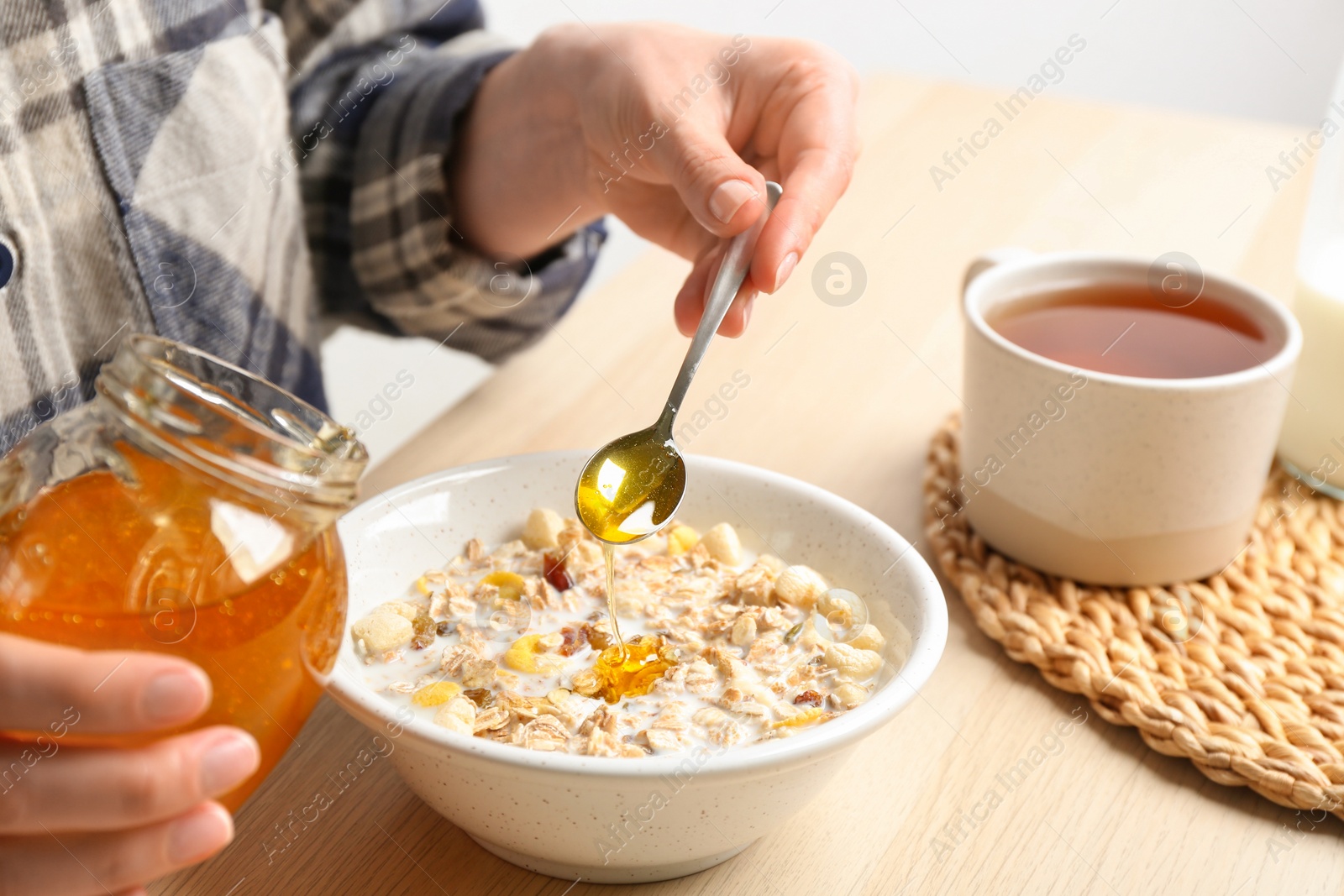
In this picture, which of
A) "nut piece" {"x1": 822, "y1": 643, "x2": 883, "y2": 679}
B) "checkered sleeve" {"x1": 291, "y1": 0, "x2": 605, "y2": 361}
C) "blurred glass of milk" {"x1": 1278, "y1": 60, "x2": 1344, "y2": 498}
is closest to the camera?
"nut piece" {"x1": 822, "y1": 643, "x2": 883, "y2": 679}

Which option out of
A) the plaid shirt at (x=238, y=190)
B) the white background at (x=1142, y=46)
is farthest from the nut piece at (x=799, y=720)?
the white background at (x=1142, y=46)

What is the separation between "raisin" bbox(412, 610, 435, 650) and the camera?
627 mm

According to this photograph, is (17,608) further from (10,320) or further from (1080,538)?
(1080,538)

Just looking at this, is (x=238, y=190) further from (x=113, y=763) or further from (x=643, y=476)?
(x=113, y=763)

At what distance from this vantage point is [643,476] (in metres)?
0.69

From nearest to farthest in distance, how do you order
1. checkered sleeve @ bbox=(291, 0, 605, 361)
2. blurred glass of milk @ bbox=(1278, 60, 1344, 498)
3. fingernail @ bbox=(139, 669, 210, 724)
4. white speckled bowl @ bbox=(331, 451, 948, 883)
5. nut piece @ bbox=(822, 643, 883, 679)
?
fingernail @ bbox=(139, 669, 210, 724) < white speckled bowl @ bbox=(331, 451, 948, 883) < nut piece @ bbox=(822, 643, 883, 679) < blurred glass of milk @ bbox=(1278, 60, 1344, 498) < checkered sleeve @ bbox=(291, 0, 605, 361)

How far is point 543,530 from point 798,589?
0.51 ft

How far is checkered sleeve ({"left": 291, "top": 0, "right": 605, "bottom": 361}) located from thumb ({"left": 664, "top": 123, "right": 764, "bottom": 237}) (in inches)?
12.8

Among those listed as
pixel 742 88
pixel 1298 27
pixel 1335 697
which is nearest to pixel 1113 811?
pixel 1335 697

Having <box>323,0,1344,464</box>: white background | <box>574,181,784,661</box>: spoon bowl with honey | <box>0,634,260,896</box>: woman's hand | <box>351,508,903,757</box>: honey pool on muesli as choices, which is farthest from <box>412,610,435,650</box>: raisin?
<box>323,0,1344,464</box>: white background

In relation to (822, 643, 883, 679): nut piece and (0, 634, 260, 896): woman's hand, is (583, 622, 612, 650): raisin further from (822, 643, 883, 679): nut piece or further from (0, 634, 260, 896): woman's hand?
(0, 634, 260, 896): woman's hand

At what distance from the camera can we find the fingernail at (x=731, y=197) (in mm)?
667

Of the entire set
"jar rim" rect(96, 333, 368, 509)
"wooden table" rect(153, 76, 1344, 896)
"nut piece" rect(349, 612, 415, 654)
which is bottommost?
"wooden table" rect(153, 76, 1344, 896)

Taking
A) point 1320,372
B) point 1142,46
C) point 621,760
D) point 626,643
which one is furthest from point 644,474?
point 1142,46
